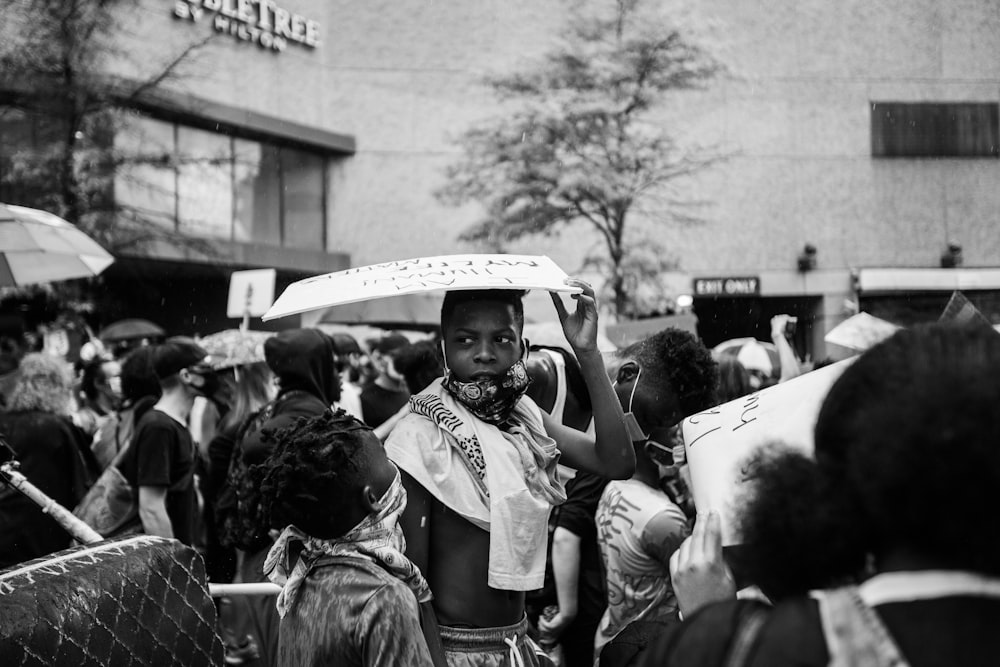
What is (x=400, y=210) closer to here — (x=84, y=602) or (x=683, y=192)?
(x=683, y=192)

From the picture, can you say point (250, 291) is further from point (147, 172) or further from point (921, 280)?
point (921, 280)

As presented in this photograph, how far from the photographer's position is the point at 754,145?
28.5 meters

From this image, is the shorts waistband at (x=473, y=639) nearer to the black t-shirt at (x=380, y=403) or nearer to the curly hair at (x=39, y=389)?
the curly hair at (x=39, y=389)

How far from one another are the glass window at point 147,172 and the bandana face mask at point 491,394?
17344 millimetres

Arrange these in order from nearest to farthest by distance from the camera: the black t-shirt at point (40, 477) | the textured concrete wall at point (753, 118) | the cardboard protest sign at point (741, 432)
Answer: the cardboard protest sign at point (741, 432) → the black t-shirt at point (40, 477) → the textured concrete wall at point (753, 118)

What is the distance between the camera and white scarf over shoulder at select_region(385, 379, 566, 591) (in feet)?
8.82

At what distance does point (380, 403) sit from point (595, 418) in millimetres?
4685

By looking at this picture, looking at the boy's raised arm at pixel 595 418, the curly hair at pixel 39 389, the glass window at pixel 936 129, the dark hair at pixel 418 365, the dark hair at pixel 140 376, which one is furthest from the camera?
the glass window at pixel 936 129

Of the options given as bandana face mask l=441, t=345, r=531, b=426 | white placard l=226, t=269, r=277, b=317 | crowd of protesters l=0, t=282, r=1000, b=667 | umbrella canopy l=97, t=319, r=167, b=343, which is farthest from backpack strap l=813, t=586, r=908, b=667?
umbrella canopy l=97, t=319, r=167, b=343

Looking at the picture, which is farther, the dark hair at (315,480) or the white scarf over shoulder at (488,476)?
the white scarf over shoulder at (488,476)

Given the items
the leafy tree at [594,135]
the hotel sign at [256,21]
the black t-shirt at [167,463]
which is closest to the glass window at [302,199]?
the hotel sign at [256,21]

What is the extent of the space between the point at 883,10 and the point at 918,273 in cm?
728

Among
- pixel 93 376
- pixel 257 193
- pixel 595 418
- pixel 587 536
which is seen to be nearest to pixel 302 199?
pixel 257 193

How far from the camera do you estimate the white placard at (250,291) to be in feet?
33.3
